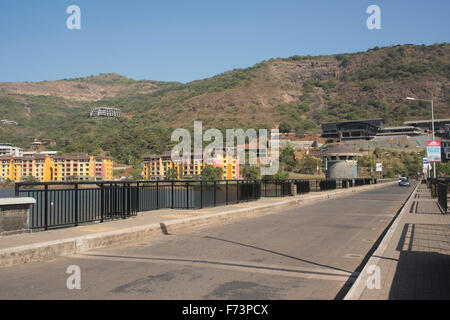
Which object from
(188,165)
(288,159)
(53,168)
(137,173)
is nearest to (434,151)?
(137,173)

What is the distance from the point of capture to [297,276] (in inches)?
291

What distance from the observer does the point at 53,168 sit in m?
99.5

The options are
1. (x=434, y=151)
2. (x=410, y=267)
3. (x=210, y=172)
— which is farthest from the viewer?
(x=210, y=172)

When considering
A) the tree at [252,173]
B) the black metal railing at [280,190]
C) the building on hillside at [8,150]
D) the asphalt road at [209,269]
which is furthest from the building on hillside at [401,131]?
the asphalt road at [209,269]

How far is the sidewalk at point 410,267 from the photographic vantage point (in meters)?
6.03

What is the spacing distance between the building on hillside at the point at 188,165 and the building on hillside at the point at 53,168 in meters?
17.8

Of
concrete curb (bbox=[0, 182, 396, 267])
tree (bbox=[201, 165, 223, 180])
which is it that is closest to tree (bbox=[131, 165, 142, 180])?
tree (bbox=[201, 165, 223, 180])

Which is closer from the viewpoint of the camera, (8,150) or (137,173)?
(137,173)

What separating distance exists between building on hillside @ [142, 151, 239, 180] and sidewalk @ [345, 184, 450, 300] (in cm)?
10984

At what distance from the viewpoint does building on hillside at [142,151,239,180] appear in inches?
4906

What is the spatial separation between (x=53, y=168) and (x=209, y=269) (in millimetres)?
100186

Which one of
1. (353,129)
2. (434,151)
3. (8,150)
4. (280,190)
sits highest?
(353,129)

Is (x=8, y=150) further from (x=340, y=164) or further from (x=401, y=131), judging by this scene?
(x=401, y=131)
